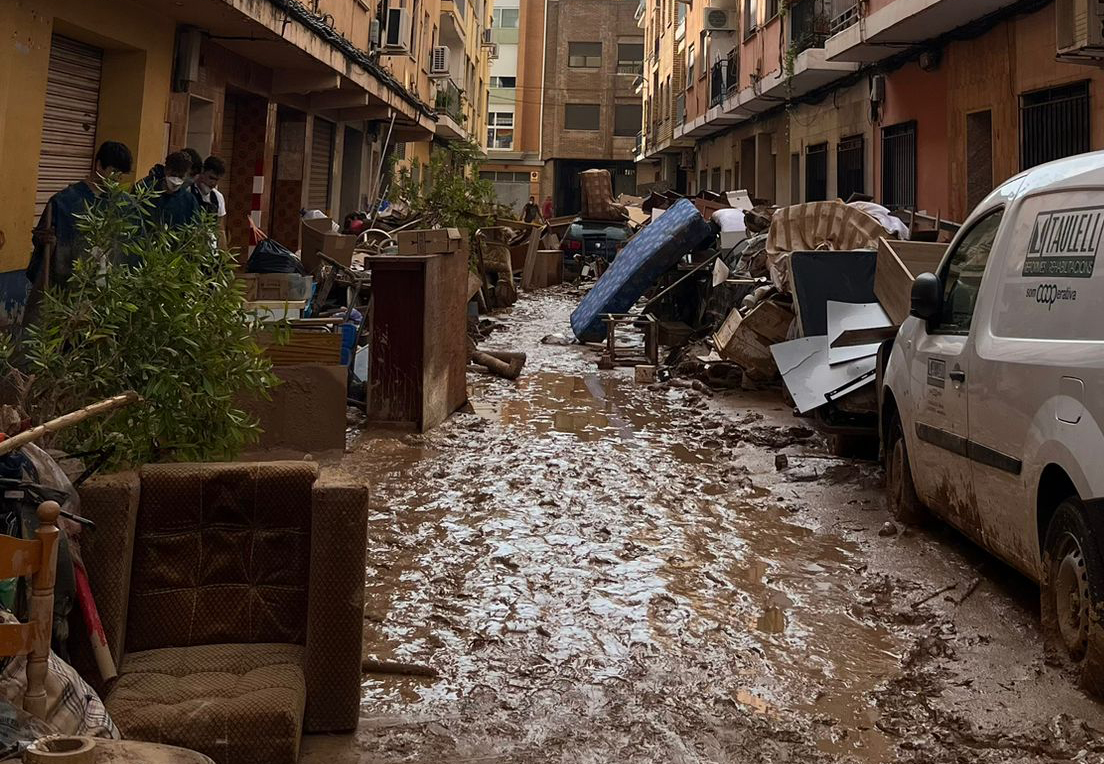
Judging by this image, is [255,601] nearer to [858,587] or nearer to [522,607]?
[522,607]

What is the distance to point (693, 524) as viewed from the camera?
6.39 m

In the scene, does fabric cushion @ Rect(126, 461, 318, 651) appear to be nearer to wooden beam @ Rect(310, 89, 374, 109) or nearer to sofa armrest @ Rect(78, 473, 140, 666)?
sofa armrest @ Rect(78, 473, 140, 666)

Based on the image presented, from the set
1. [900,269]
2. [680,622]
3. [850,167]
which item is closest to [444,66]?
[850,167]

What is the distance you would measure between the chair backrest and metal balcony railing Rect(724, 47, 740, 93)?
85.7 ft

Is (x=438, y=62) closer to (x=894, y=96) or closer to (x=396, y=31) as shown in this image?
(x=396, y=31)

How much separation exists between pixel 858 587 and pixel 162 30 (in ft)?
32.1

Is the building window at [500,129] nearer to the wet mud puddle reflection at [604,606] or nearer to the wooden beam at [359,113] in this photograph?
the wooden beam at [359,113]

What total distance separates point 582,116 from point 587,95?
3.57 feet

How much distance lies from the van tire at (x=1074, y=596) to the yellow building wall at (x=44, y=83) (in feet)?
26.6

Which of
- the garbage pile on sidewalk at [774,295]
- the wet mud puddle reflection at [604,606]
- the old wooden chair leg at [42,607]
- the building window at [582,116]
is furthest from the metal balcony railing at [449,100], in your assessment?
the old wooden chair leg at [42,607]

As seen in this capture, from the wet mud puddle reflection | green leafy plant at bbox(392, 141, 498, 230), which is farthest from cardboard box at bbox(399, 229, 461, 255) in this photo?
green leafy plant at bbox(392, 141, 498, 230)

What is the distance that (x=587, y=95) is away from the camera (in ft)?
181

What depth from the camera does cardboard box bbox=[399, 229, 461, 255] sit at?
8.62 meters

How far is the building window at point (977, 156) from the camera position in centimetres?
1471
